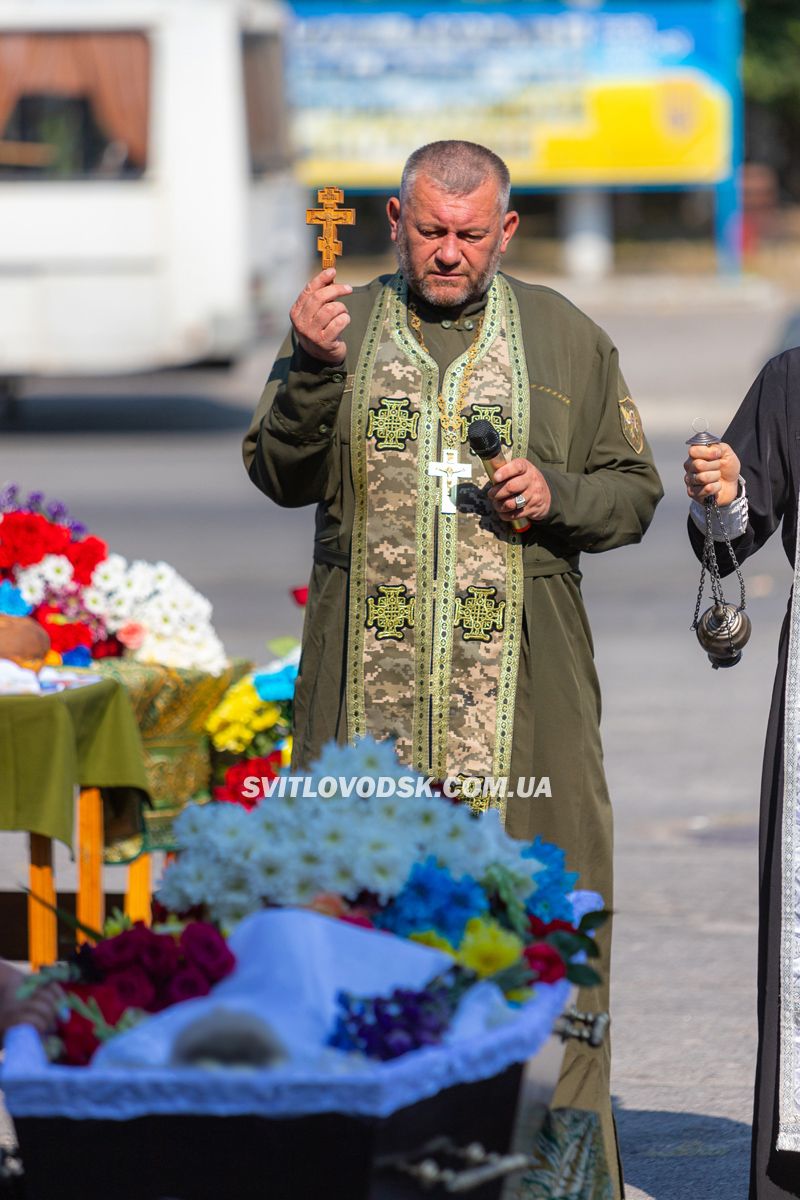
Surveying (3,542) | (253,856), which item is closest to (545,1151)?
A: (253,856)

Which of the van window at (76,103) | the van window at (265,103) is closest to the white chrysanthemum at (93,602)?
the van window at (76,103)

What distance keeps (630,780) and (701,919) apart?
1707mm

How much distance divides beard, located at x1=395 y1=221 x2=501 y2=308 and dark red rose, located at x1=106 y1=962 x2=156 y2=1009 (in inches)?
65.1

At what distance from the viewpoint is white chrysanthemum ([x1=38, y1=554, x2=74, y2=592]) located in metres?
5.91

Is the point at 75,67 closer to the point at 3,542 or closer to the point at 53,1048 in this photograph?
the point at 3,542

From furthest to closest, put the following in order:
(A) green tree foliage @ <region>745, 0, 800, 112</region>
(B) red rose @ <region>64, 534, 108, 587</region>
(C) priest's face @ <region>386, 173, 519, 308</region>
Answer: (A) green tree foliage @ <region>745, 0, 800, 112</region>
(B) red rose @ <region>64, 534, 108, 587</region>
(C) priest's face @ <region>386, 173, 519, 308</region>

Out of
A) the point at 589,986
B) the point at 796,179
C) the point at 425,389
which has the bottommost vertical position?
the point at 796,179

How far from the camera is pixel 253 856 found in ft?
8.94

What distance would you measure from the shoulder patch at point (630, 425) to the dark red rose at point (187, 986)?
181 cm

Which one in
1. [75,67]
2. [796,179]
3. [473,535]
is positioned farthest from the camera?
[796,179]

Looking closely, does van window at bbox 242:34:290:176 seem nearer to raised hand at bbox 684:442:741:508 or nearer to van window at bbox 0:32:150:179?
van window at bbox 0:32:150:179

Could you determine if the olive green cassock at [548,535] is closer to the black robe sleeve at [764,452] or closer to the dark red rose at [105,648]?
the black robe sleeve at [764,452]

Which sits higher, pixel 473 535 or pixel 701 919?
pixel 473 535

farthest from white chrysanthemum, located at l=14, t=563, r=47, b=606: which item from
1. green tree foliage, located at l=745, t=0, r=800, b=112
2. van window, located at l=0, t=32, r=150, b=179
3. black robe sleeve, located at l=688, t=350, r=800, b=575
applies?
green tree foliage, located at l=745, t=0, r=800, b=112
